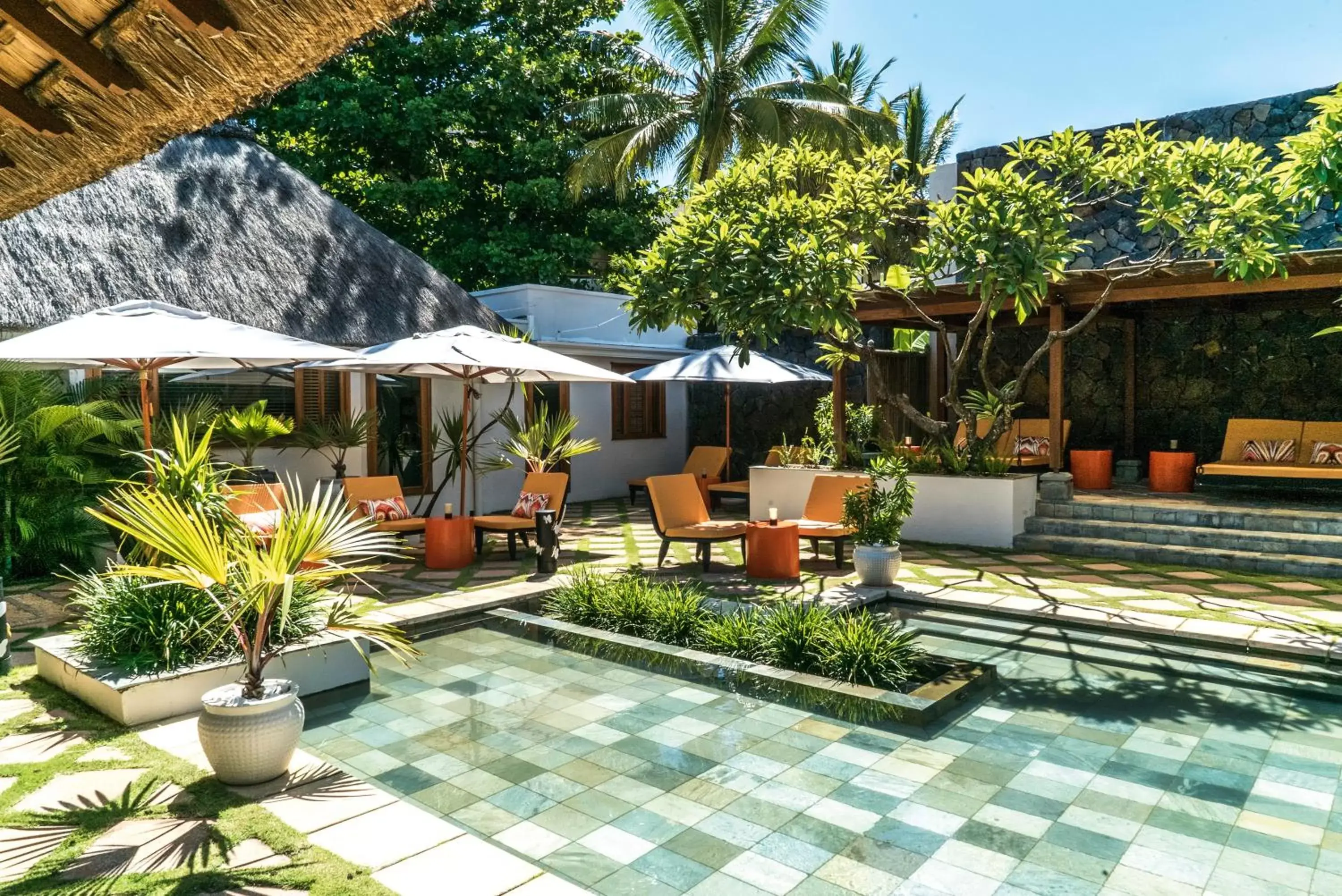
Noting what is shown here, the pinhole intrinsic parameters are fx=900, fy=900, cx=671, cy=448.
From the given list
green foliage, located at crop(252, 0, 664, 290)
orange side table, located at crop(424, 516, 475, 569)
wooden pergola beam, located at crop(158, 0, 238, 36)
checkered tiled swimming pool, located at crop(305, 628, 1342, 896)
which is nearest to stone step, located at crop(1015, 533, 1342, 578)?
checkered tiled swimming pool, located at crop(305, 628, 1342, 896)

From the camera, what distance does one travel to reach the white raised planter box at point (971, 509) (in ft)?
34.8

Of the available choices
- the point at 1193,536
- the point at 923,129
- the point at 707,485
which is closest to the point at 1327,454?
the point at 1193,536

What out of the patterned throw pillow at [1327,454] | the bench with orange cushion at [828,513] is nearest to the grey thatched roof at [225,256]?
the bench with orange cushion at [828,513]

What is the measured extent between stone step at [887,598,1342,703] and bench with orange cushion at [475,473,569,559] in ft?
13.4

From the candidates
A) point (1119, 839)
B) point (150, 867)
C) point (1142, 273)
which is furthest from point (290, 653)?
point (1142, 273)

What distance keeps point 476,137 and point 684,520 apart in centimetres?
1298

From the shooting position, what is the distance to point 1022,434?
560 inches

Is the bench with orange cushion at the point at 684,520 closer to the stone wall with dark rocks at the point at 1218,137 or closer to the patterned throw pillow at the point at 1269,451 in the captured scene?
the patterned throw pillow at the point at 1269,451

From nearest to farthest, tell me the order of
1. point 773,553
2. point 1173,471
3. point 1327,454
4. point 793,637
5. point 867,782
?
point 867,782
point 793,637
point 773,553
point 1327,454
point 1173,471

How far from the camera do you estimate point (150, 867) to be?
3242mm

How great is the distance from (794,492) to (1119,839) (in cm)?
880

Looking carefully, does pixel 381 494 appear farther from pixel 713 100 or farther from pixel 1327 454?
pixel 1327 454

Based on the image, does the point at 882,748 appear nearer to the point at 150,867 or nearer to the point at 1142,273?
the point at 150,867

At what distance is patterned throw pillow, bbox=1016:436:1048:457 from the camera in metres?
13.7
